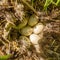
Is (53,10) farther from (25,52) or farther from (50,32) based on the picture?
(25,52)

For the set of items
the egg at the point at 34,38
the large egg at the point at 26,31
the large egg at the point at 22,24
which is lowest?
the egg at the point at 34,38

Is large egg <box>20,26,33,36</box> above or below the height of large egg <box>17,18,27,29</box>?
below

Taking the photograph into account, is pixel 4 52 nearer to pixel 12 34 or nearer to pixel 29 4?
pixel 12 34

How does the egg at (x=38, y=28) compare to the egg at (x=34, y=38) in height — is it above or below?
above

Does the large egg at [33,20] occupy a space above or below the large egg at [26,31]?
above

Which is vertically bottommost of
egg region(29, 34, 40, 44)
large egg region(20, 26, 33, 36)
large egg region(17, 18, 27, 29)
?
egg region(29, 34, 40, 44)

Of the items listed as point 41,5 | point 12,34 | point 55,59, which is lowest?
point 55,59

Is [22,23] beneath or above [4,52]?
above

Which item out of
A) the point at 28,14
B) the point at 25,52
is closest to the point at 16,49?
the point at 25,52

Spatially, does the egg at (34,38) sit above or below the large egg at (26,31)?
below

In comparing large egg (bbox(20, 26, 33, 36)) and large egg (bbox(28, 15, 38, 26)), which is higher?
large egg (bbox(28, 15, 38, 26))

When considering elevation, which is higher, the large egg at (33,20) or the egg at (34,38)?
the large egg at (33,20)
